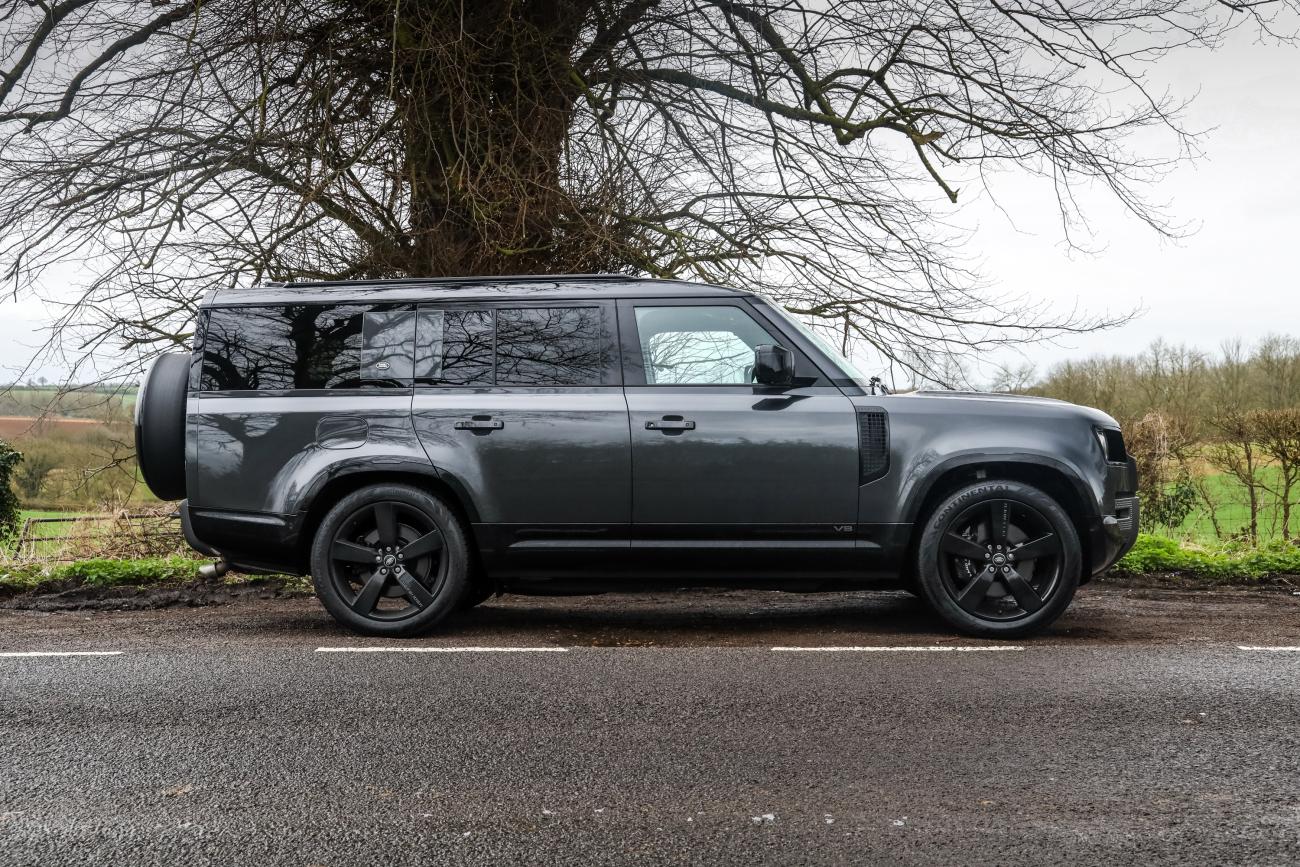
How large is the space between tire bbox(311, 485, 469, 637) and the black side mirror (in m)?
2.05

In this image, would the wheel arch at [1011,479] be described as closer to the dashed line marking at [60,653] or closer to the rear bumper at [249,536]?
the rear bumper at [249,536]

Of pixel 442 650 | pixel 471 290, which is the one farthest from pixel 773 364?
pixel 442 650

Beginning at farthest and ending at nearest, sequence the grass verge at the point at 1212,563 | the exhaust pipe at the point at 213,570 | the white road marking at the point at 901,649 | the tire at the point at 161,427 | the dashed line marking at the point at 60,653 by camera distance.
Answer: the grass verge at the point at 1212,563
the exhaust pipe at the point at 213,570
the tire at the point at 161,427
the dashed line marking at the point at 60,653
the white road marking at the point at 901,649

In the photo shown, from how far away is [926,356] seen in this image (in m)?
13.3

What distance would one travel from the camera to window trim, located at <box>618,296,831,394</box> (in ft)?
21.9

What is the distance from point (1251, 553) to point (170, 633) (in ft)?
28.6

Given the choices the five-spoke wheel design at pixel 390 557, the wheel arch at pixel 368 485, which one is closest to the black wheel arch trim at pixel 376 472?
the wheel arch at pixel 368 485

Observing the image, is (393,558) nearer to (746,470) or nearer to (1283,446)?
(746,470)

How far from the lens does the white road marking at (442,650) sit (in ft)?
20.3

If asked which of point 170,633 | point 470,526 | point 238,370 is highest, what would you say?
point 238,370

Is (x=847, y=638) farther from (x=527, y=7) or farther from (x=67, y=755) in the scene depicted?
(x=527, y=7)

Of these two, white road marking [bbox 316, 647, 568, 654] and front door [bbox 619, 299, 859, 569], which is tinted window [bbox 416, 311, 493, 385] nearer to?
front door [bbox 619, 299, 859, 569]

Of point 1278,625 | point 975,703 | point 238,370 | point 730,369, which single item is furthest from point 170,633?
point 1278,625

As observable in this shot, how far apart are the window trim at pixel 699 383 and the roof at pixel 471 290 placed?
0.05 m
